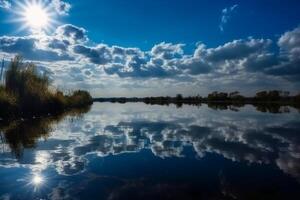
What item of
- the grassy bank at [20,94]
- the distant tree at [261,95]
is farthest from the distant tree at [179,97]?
the grassy bank at [20,94]

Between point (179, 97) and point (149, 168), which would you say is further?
point (179, 97)

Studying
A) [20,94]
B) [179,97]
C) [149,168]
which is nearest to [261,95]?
[179,97]

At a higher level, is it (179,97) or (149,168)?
(179,97)

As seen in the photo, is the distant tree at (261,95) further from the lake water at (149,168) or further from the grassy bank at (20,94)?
the lake water at (149,168)

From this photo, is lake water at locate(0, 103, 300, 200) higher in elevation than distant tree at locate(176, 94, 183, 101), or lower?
lower

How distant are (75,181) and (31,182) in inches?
43.9

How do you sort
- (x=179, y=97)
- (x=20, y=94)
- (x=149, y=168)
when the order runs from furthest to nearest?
1. (x=179, y=97)
2. (x=20, y=94)
3. (x=149, y=168)

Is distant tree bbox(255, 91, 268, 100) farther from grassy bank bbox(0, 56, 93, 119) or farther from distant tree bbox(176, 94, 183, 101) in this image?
grassy bank bbox(0, 56, 93, 119)

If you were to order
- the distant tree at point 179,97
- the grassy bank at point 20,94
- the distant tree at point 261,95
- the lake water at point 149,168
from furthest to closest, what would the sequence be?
1. the distant tree at point 179,97
2. the distant tree at point 261,95
3. the grassy bank at point 20,94
4. the lake water at point 149,168

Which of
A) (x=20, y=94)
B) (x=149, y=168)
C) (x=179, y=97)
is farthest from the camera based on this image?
(x=179, y=97)

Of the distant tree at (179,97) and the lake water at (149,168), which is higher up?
the distant tree at (179,97)

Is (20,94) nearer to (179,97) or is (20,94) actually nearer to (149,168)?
(149,168)

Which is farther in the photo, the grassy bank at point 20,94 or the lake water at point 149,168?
the grassy bank at point 20,94

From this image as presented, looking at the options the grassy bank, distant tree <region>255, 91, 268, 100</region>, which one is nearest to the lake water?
the grassy bank
